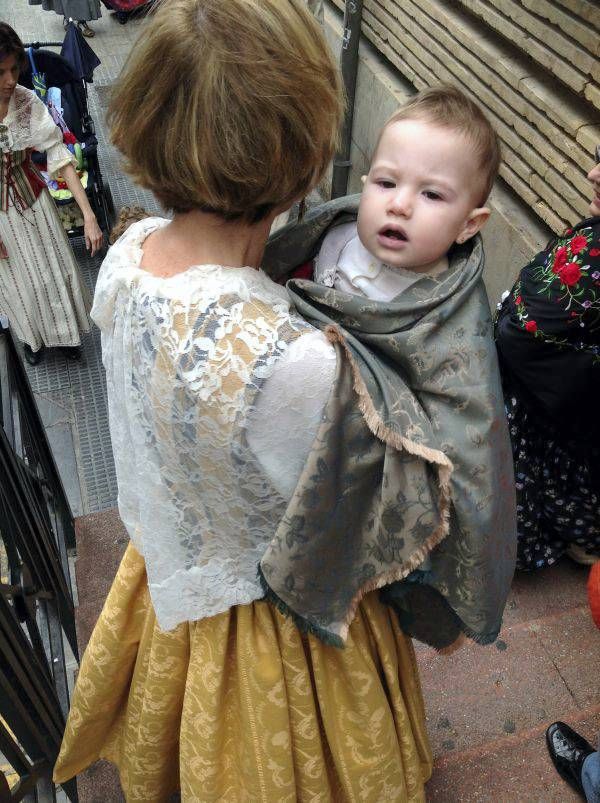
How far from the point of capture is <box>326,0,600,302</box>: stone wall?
275cm

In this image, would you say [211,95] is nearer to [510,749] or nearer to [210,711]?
[210,711]

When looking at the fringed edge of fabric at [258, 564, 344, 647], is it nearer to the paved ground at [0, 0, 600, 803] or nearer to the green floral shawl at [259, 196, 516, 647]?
the green floral shawl at [259, 196, 516, 647]

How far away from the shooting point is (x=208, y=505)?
129cm

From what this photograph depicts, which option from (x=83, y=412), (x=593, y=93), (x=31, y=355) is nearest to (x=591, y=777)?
(x=593, y=93)

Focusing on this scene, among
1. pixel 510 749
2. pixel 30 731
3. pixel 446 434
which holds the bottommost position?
pixel 510 749

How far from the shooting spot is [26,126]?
350cm

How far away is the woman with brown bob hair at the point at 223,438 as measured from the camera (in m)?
1.03

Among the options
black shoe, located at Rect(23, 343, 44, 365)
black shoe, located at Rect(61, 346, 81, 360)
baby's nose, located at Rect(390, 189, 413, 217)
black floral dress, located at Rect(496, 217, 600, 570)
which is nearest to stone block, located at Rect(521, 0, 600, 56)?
black floral dress, located at Rect(496, 217, 600, 570)

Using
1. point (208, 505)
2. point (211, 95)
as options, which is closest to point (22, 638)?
point (208, 505)

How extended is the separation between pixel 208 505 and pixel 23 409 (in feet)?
4.85

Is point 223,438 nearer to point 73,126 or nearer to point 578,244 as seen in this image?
point 578,244

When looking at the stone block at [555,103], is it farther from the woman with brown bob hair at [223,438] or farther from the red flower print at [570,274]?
the woman with brown bob hair at [223,438]

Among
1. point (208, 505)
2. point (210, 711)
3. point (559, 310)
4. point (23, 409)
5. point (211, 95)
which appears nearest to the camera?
point (211, 95)

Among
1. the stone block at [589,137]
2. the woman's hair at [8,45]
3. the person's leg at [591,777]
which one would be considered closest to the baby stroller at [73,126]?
Result: the woman's hair at [8,45]
